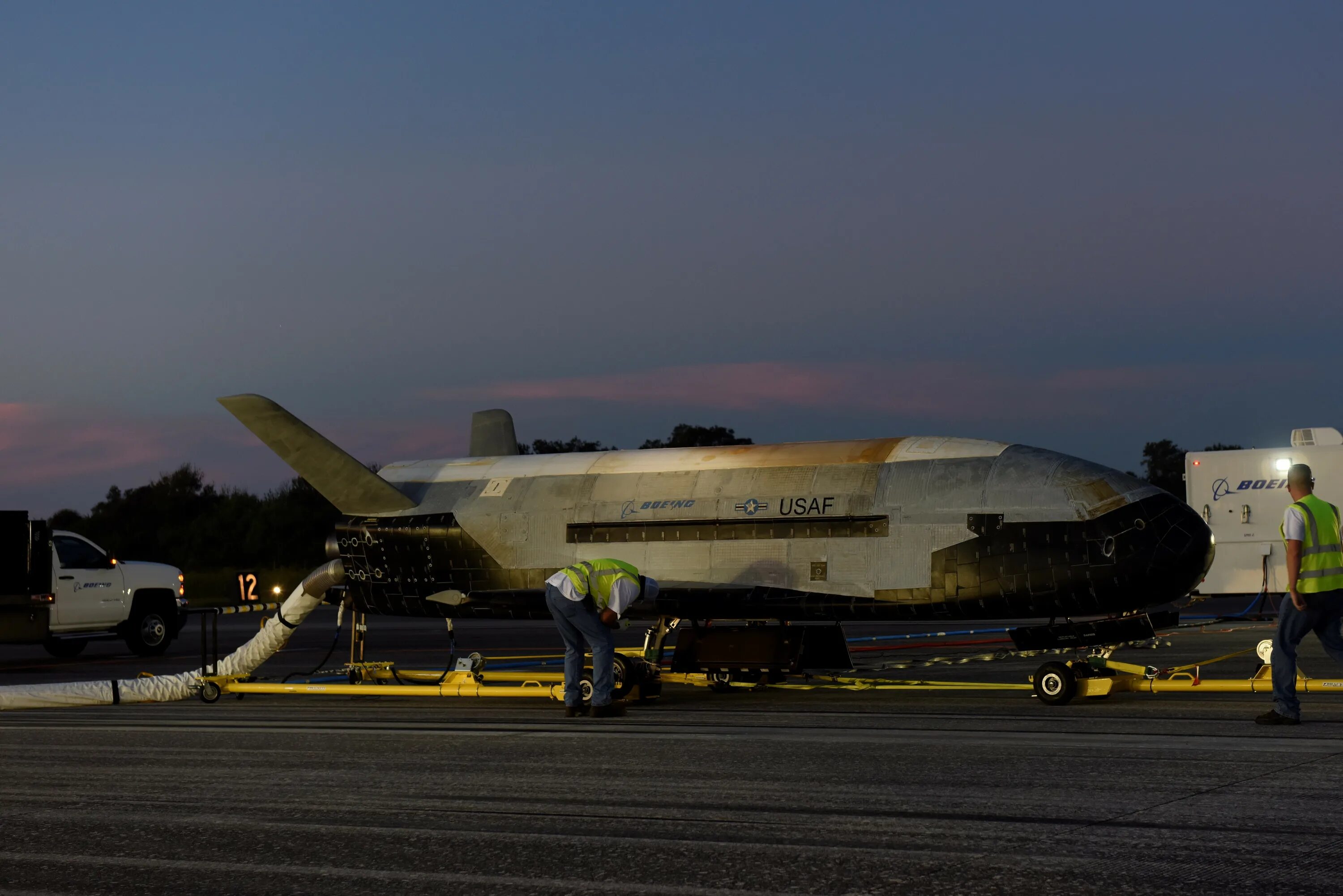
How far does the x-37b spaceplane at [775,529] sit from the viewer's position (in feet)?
45.0

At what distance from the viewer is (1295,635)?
1142cm

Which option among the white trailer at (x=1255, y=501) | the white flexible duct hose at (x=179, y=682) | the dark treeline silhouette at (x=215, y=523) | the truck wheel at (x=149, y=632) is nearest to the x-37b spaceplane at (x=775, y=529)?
the white flexible duct hose at (x=179, y=682)

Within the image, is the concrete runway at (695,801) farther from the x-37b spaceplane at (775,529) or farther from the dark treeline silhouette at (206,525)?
the dark treeline silhouette at (206,525)

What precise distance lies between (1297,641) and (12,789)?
10.4m

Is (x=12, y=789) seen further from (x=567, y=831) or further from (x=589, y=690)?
(x=589, y=690)

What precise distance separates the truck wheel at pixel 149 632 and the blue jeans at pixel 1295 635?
21452mm

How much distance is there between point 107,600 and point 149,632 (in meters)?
1.32

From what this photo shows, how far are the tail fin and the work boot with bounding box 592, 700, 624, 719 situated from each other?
5356 mm

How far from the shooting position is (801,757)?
980cm

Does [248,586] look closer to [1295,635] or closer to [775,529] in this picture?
[775,529]

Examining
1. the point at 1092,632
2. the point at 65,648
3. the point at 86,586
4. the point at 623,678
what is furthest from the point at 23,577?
the point at 1092,632

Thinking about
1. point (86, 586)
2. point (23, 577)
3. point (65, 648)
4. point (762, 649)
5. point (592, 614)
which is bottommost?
point (65, 648)

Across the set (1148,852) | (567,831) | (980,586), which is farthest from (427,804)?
(980,586)

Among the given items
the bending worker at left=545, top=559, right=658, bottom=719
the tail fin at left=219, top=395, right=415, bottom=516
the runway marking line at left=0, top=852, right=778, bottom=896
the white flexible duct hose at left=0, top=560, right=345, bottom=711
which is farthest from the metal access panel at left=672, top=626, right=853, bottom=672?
the runway marking line at left=0, top=852, right=778, bottom=896
